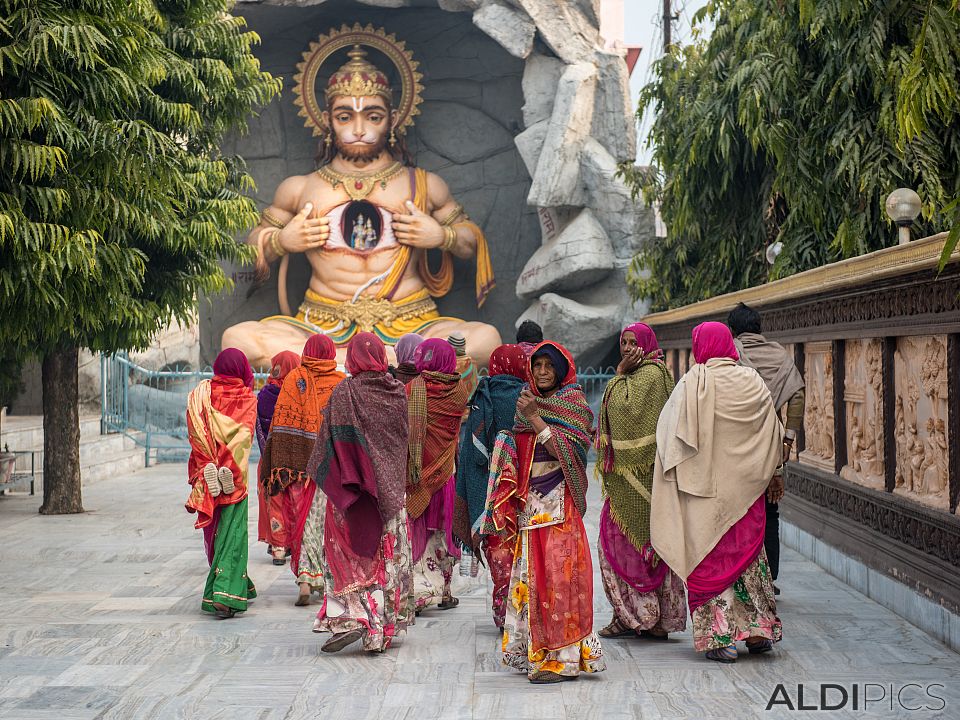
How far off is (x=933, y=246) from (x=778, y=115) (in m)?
4.66

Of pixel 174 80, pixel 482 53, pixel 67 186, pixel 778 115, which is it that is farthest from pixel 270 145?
pixel 67 186

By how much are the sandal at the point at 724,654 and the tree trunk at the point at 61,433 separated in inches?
258

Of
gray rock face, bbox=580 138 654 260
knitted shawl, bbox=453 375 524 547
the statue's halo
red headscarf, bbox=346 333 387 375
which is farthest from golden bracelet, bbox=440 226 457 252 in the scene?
red headscarf, bbox=346 333 387 375

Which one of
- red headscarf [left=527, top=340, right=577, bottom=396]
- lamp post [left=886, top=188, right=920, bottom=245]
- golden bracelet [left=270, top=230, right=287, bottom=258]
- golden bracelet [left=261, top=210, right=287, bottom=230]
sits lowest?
red headscarf [left=527, top=340, right=577, bottom=396]

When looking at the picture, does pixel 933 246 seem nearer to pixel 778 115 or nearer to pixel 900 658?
pixel 900 658

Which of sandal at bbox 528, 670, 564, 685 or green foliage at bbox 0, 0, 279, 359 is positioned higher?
green foliage at bbox 0, 0, 279, 359

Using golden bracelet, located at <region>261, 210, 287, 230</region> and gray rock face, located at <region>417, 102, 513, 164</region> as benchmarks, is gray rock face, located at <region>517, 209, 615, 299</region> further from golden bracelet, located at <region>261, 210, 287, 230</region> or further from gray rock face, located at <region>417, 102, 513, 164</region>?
golden bracelet, located at <region>261, 210, 287, 230</region>

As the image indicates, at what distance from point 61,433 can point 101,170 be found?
3.49 metres

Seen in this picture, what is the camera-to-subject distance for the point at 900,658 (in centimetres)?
505

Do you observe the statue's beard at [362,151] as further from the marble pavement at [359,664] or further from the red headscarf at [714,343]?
the red headscarf at [714,343]

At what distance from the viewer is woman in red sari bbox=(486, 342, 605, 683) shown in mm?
4730

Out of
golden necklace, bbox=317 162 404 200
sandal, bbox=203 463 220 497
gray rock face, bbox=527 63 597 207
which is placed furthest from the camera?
golden necklace, bbox=317 162 404 200

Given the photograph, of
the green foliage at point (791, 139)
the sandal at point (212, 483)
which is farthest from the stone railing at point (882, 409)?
the sandal at point (212, 483)

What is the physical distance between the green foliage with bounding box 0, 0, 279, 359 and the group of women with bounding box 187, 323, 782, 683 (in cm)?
191
